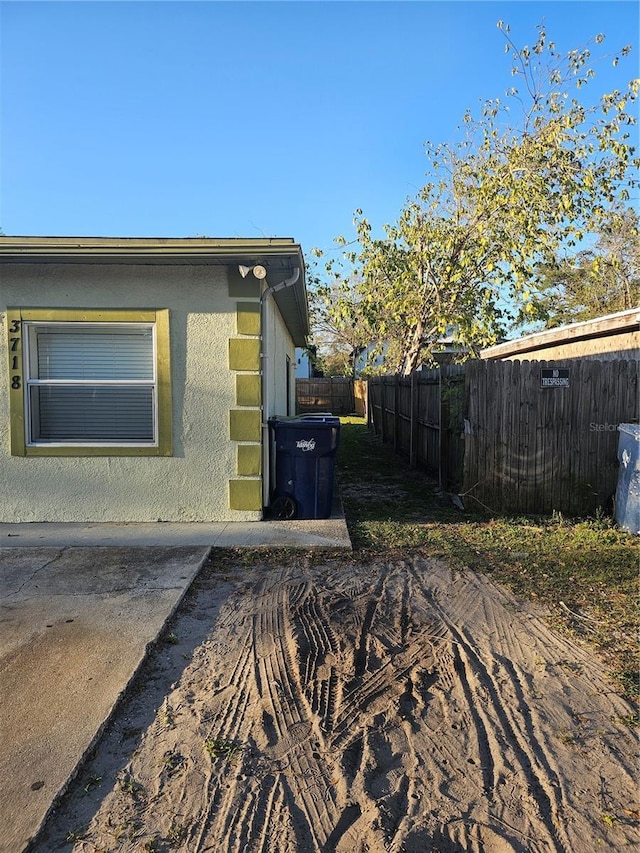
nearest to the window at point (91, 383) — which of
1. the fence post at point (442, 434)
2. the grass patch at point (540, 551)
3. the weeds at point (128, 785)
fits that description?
the grass patch at point (540, 551)

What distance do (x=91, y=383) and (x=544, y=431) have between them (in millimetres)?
5644

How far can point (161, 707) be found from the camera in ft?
9.69

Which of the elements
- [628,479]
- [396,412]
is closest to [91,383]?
[628,479]

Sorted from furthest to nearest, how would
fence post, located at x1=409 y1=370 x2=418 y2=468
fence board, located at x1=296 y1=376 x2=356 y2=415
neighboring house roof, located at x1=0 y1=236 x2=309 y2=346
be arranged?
fence board, located at x1=296 y1=376 x2=356 y2=415 < fence post, located at x1=409 y1=370 x2=418 y2=468 < neighboring house roof, located at x1=0 y1=236 x2=309 y2=346

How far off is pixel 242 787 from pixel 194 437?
4574 mm

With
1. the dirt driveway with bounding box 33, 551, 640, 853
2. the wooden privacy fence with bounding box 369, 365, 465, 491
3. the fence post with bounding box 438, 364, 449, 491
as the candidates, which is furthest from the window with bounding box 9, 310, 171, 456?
the fence post with bounding box 438, 364, 449, 491

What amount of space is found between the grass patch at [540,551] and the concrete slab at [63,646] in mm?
2277

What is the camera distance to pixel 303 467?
6777 mm

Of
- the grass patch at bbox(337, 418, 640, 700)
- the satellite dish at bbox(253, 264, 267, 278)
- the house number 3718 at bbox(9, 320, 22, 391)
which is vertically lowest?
the grass patch at bbox(337, 418, 640, 700)

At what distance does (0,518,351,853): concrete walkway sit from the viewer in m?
2.45

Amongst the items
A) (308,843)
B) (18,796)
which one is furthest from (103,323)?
(308,843)

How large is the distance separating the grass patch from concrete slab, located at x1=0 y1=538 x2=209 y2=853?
7.47 ft

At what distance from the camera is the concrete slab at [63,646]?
93.8 inches

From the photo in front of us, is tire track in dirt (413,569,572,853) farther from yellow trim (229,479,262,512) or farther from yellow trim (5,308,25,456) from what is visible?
yellow trim (5,308,25,456)
